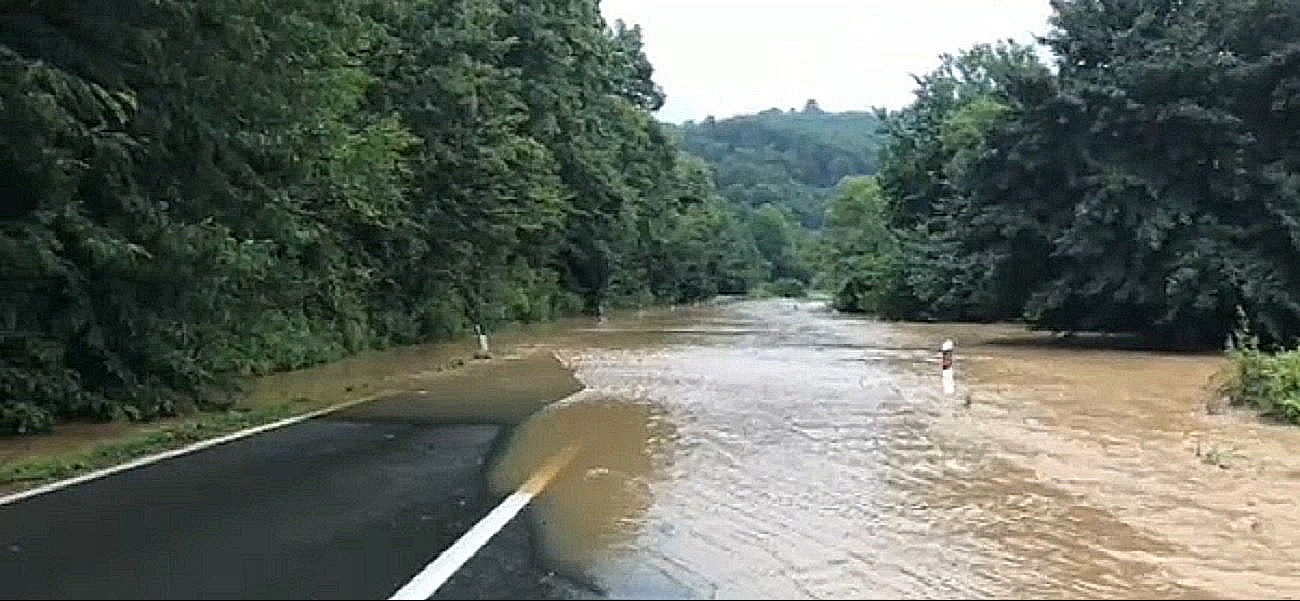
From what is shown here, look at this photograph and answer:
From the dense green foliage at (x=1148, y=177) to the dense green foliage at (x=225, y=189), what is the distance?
572 inches

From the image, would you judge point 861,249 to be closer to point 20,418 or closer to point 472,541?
point 20,418

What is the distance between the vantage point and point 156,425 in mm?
17688

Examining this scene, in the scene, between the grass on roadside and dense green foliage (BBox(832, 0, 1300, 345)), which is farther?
dense green foliage (BBox(832, 0, 1300, 345))

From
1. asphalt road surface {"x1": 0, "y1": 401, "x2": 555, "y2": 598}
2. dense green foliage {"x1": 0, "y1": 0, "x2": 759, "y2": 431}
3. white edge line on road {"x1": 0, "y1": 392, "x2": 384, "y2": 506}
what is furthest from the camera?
dense green foliage {"x1": 0, "y1": 0, "x2": 759, "y2": 431}

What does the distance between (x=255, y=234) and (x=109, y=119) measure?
427 centimetres

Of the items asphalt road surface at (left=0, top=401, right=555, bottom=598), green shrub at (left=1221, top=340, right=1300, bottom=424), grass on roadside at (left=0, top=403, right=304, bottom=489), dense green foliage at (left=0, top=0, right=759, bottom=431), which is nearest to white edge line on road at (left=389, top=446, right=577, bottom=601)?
asphalt road surface at (left=0, top=401, right=555, bottom=598)

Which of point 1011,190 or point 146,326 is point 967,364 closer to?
point 1011,190

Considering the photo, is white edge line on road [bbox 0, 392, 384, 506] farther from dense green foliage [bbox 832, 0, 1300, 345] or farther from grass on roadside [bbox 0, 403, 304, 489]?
dense green foliage [bbox 832, 0, 1300, 345]

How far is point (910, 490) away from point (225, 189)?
35.3 ft

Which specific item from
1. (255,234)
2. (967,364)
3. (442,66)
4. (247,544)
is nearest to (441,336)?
(442,66)

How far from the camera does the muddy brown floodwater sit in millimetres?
8695

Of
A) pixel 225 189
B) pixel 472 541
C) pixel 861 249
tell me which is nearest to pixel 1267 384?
pixel 225 189

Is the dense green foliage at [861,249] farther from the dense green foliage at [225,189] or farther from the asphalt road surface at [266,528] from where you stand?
the asphalt road surface at [266,528]

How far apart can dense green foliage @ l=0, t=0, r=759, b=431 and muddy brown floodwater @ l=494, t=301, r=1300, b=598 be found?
16.2 feet
